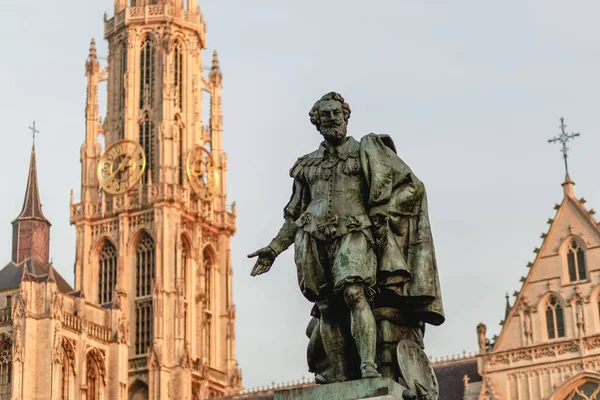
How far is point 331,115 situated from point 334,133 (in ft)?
0.41

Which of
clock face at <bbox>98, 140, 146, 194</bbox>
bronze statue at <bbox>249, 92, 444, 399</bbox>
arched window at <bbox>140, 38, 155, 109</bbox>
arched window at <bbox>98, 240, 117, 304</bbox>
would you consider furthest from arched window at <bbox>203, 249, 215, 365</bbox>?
bronze statue at <bbox>249, 92, 444, 399</bbox>

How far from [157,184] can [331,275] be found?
68.8 meters

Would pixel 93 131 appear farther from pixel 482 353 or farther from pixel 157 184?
pixel 482 353

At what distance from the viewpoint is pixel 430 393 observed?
899 cm

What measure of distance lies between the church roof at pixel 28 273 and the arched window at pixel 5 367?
320 cm

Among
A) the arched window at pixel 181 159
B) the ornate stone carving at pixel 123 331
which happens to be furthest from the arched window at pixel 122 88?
the ornate stone carving at pixel 123 331

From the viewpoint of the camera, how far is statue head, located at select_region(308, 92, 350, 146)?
9.35 m

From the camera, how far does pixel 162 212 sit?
76375 millimetres

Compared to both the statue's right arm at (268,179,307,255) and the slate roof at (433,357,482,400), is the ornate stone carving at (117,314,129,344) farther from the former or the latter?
the statue's right arm at (268,179,307,255)

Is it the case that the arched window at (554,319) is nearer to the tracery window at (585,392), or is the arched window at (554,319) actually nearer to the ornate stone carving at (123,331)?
the tracery window at (585,392)

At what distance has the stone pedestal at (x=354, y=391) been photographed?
8312 mm

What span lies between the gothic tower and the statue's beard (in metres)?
63.6

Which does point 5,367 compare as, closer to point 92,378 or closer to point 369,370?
point 92,378

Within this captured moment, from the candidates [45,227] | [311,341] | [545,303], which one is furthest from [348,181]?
[45,227]
